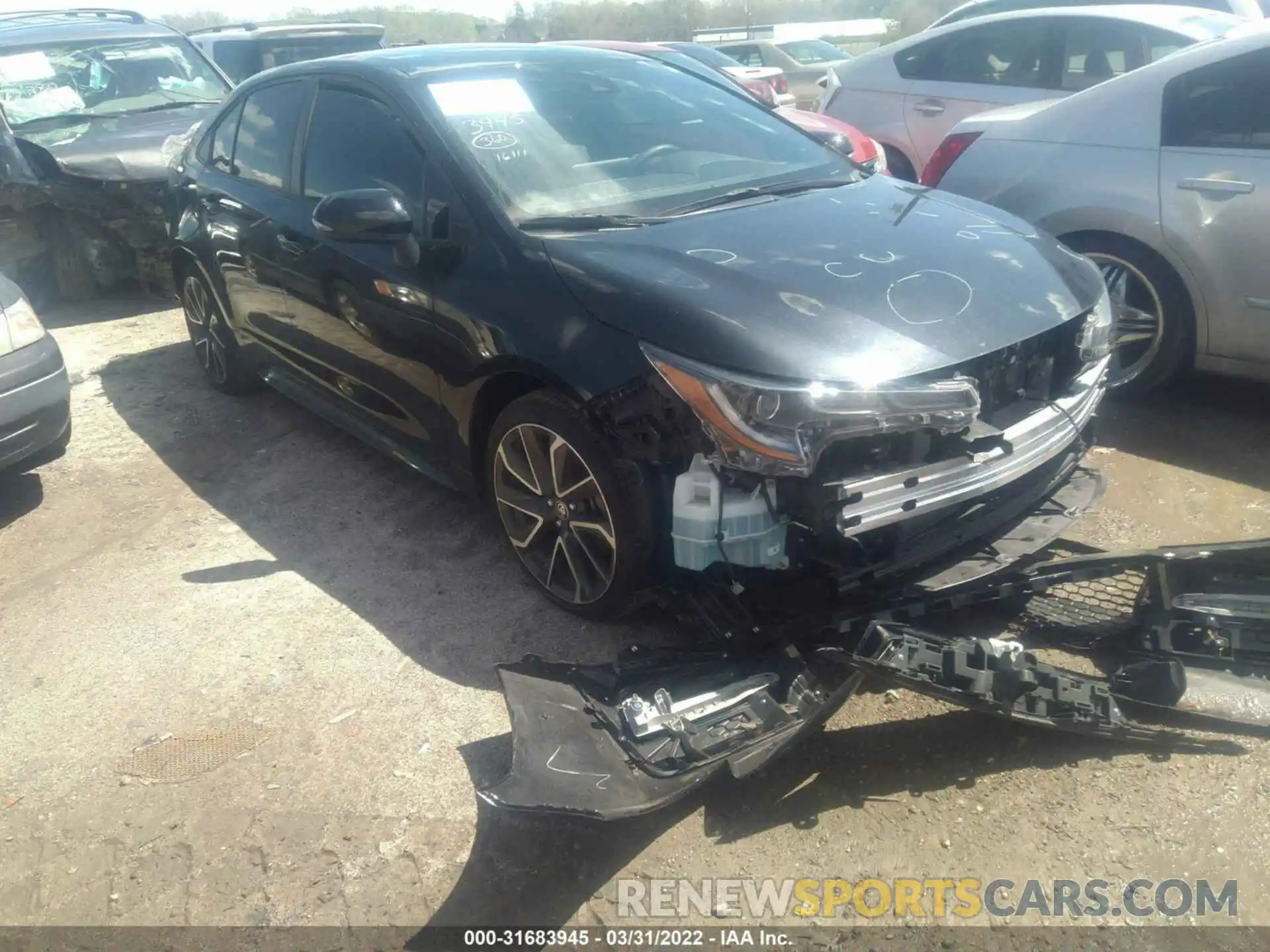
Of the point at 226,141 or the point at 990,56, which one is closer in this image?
the point at 226,141

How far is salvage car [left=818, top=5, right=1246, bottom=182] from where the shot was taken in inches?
257

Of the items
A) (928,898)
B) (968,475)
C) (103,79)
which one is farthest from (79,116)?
(928,898)

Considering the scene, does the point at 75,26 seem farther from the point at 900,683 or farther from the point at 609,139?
the point at 900,683

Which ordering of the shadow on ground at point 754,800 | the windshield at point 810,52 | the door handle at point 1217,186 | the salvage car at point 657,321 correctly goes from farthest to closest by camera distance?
the windshield at point 810,52 → the door handle at point 1217,186 → the salvage car at point 657,321 → the shadow on ground at point 754,800

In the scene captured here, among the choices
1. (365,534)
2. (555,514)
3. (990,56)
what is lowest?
(365,534)

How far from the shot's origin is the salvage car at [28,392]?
13.9 ft

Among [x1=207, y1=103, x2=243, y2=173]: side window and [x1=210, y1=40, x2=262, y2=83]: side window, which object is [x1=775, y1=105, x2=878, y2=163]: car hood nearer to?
[x1=207, y1=103, x2=243, y2=173]: side window

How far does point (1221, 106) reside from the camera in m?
4.20

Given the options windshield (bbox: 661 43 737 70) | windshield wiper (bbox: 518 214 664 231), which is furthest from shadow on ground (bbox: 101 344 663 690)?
windshield (bbox: 661 43 737 70)

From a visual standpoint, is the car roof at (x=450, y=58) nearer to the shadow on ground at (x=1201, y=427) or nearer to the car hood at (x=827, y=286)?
the car hood at (x=827, y=286)

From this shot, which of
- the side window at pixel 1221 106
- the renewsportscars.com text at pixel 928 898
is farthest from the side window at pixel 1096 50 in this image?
the renewsportscars.com text at pixel 928 898

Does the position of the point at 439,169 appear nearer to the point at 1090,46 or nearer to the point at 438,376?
the point at 438,376

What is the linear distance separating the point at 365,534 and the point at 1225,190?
3805 mm

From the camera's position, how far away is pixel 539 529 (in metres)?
3.31
